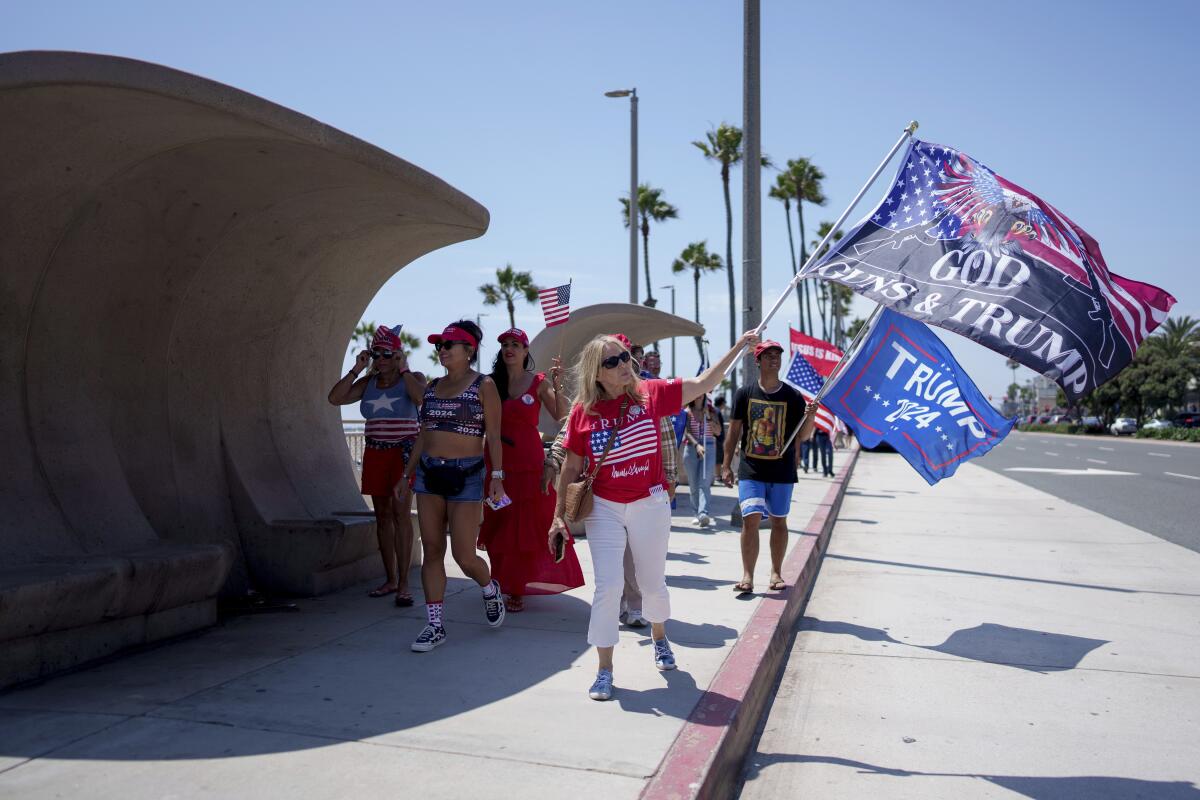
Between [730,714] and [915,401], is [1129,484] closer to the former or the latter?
[915,401]

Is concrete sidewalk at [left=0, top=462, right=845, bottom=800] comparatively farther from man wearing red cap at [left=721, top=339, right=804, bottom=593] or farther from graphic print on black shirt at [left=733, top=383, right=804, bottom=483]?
graphic print on black shirt at [left=733, top=383, right=804, bottom=483]

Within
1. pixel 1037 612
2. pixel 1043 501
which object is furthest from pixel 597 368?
pixel 1043 501

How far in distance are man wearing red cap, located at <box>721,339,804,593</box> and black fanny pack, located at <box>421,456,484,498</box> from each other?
2.29 metres

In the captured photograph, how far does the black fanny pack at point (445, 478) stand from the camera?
553cm

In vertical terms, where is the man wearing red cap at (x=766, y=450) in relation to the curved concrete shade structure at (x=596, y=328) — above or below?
below

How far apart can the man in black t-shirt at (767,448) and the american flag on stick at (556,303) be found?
3.12 metres

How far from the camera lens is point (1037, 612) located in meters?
7.49

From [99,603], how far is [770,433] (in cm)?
442

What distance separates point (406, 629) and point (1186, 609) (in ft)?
19.7

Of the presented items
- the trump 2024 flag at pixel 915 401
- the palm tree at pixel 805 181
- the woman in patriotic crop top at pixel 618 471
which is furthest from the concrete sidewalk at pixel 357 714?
the palm tree at pixel 805 181

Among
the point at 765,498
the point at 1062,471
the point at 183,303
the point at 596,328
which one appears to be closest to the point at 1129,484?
the point at 1062,471

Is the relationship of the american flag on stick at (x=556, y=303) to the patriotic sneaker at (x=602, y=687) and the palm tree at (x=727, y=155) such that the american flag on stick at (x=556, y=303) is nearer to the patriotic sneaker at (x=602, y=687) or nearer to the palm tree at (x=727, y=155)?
the patriotic sneaker at (x=602, y=687)

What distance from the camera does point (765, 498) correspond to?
278 inches

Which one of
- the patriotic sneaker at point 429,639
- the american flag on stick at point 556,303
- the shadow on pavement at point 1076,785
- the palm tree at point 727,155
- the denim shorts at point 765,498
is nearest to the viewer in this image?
the shadow on pavement at point 1076,785
